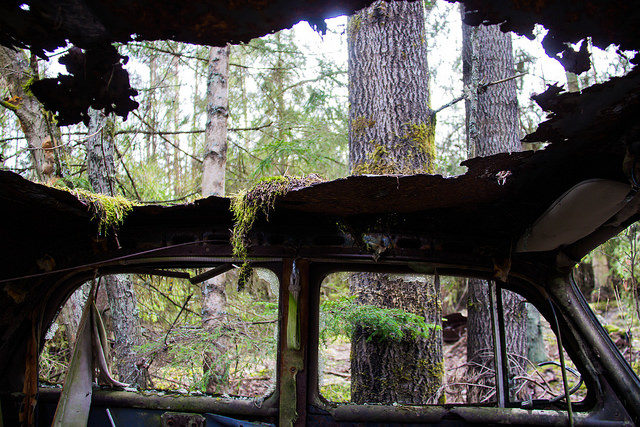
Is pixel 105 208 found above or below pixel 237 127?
below

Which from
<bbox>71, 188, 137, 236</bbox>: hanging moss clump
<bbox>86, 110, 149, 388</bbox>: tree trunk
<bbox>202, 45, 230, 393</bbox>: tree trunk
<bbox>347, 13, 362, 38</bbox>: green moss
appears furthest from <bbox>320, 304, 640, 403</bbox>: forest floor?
<bbox>71, 188, 137, 236</bbox>: hanging moss clump

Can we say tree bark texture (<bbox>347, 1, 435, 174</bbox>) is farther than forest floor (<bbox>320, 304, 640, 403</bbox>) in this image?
No

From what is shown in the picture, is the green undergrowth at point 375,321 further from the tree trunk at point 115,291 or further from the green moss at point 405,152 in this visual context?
the tree trunk at point 115,291

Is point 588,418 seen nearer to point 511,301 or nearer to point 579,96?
point 579,96

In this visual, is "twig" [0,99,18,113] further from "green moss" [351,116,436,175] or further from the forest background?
"green moss" [351,116,436,175]

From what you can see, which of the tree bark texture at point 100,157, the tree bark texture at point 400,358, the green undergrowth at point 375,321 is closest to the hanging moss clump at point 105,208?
the green undergrowth at point 375,321

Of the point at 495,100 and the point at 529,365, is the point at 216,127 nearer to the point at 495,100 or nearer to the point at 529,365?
the point at 495,100

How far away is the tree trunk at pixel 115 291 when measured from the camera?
18.2 feet

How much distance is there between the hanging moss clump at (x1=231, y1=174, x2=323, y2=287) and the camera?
2301 mm

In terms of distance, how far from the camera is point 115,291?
5.82 metres

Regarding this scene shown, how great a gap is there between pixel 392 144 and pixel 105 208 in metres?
2.86

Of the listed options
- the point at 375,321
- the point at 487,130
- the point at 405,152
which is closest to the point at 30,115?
the point at 405,152

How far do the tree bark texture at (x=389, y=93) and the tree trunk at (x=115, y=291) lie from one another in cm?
299

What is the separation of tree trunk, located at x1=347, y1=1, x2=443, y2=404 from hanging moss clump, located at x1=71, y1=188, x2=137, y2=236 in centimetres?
242
